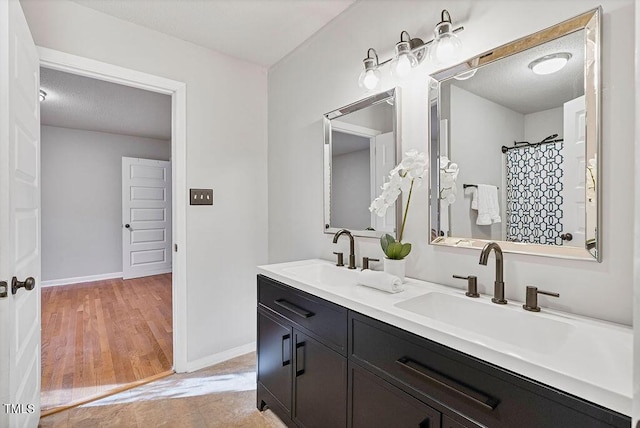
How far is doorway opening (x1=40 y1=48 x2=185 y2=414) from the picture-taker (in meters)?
2.08

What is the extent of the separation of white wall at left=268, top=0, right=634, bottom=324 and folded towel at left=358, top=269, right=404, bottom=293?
10.4 inches

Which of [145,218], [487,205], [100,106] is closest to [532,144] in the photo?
[487,205]

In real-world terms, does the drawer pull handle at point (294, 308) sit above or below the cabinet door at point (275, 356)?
above

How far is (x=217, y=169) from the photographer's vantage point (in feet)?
Result: 8.16

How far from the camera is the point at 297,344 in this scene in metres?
1.53

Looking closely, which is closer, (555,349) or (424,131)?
(555,349)

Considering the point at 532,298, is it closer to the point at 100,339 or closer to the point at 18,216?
the point at 18,216

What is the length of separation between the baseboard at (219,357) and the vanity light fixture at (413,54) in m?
2.19

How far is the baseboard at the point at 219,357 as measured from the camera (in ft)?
7.71

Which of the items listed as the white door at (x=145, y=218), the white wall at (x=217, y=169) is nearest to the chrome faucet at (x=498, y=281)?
the white wall at (x=217, y=169)

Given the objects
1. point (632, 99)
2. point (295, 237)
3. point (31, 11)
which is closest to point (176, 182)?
point (295, 237)

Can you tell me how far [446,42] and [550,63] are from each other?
0.41m

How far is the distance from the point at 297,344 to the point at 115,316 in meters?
2.93

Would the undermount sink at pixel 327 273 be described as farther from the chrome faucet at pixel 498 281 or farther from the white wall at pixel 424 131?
the chrome faucet at pixel 498 281
